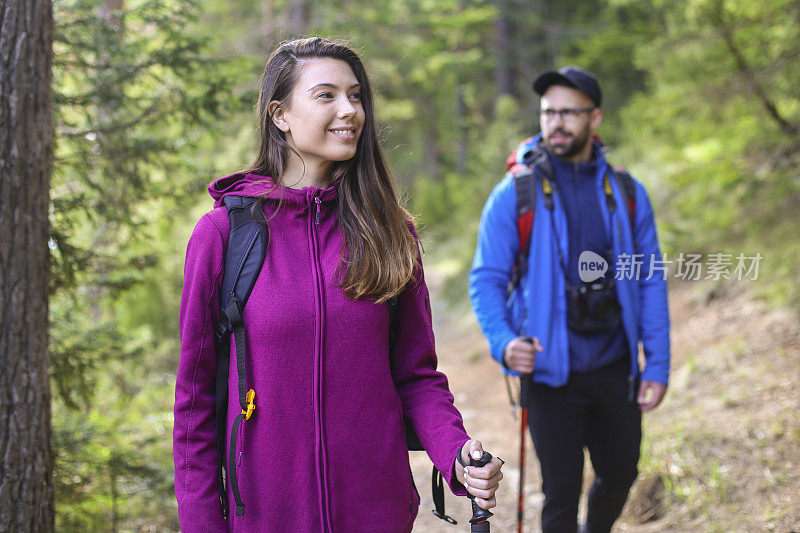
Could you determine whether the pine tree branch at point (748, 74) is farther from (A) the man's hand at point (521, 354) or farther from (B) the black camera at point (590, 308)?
(A) the man's hand at point (521, 354)

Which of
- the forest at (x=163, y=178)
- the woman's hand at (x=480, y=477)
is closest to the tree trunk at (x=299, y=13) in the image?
the forest at (x=163, y=178)

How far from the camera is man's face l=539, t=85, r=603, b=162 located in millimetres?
4047

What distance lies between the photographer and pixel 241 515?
214 centimetres

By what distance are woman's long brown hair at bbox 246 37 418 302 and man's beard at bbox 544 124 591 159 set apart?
1787 millimetres

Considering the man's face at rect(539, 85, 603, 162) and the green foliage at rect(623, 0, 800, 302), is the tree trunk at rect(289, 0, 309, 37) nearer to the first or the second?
the green foliage at rect(623, 0, 800, 302)

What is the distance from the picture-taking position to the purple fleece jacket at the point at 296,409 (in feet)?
6.98

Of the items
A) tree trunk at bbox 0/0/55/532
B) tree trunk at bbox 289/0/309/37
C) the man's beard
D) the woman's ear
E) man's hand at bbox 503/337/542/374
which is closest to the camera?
the woman's ear

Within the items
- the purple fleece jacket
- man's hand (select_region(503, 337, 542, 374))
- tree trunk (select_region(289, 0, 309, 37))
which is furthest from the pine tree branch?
tree trunk (select_region(289, 0, 309, 37))

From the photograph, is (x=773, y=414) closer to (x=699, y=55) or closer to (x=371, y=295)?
(x=699, y=55)

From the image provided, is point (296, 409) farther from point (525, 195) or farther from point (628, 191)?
point (628, 191)

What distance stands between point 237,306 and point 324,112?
73cm

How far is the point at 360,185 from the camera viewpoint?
2.45 meters

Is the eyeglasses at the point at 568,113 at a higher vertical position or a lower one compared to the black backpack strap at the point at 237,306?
higher

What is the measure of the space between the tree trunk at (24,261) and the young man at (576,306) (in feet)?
7.54
